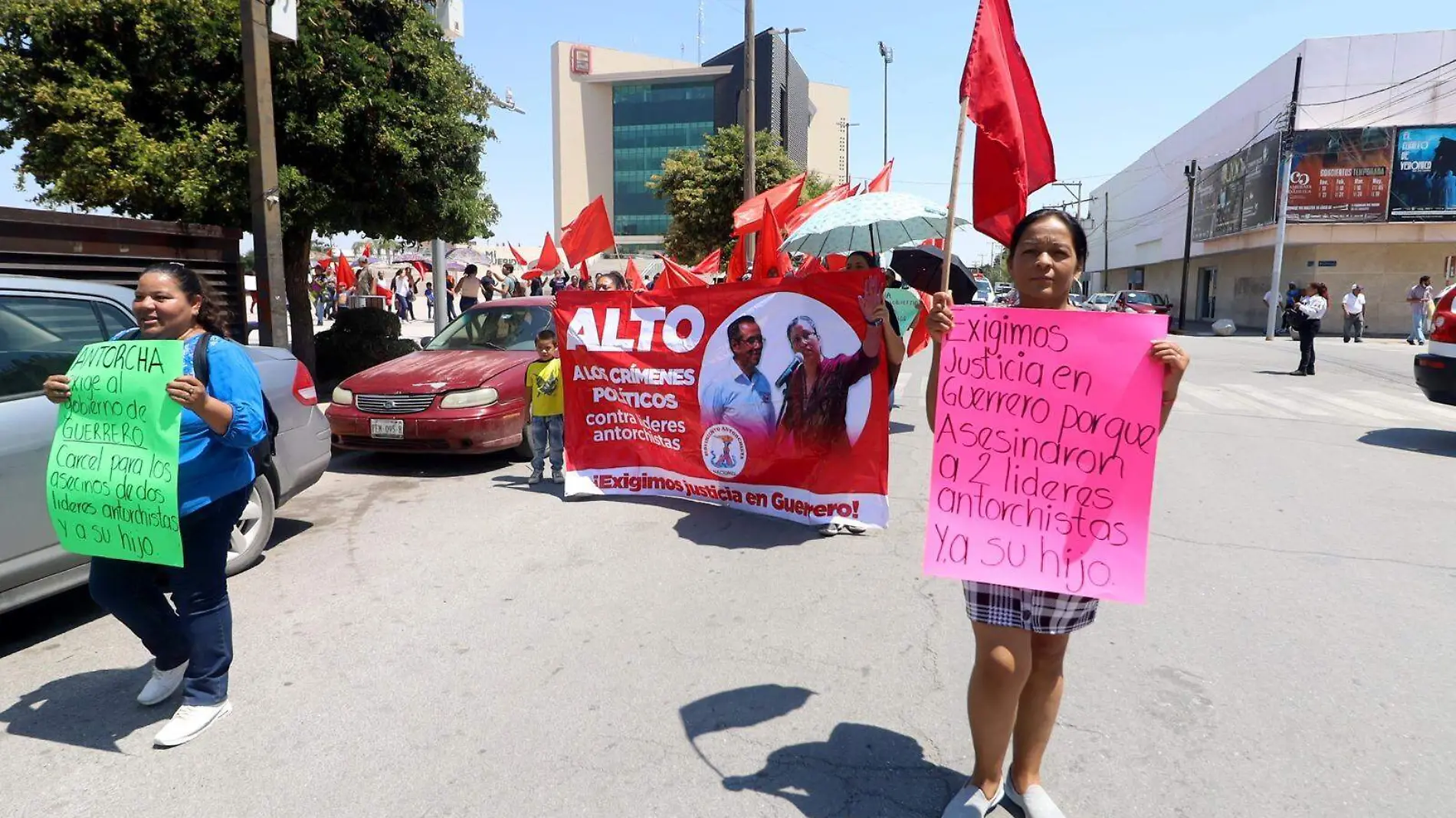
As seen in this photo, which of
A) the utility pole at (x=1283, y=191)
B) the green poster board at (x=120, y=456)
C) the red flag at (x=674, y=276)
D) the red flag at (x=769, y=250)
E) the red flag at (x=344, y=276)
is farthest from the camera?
the red flag at (x=344, y=276)

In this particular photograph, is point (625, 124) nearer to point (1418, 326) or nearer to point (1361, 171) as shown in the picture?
point (1361, 171)

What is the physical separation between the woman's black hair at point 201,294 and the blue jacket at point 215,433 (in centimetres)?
10

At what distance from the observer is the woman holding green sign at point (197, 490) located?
299cm

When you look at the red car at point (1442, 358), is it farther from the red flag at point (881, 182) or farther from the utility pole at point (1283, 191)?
the utility pole at point (1283, 191)

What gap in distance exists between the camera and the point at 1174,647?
387 centimetres

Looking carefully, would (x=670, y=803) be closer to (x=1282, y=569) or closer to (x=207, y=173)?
(x=1282, y=569)

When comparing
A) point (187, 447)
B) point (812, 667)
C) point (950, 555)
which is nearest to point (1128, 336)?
point (950, 555)

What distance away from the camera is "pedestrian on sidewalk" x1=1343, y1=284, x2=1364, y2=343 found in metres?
24.5

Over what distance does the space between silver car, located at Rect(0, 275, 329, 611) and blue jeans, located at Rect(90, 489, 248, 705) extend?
2.79ft

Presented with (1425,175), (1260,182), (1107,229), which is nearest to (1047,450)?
(1425,175)

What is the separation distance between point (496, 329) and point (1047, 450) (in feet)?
23.0

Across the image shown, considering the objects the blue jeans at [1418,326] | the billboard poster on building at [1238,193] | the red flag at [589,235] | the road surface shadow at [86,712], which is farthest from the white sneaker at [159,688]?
the billboard poster on building at [1238,193]

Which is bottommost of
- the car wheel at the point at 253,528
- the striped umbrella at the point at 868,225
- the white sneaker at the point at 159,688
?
the white sneaker at the point at 159,688

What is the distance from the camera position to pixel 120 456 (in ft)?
10.0
